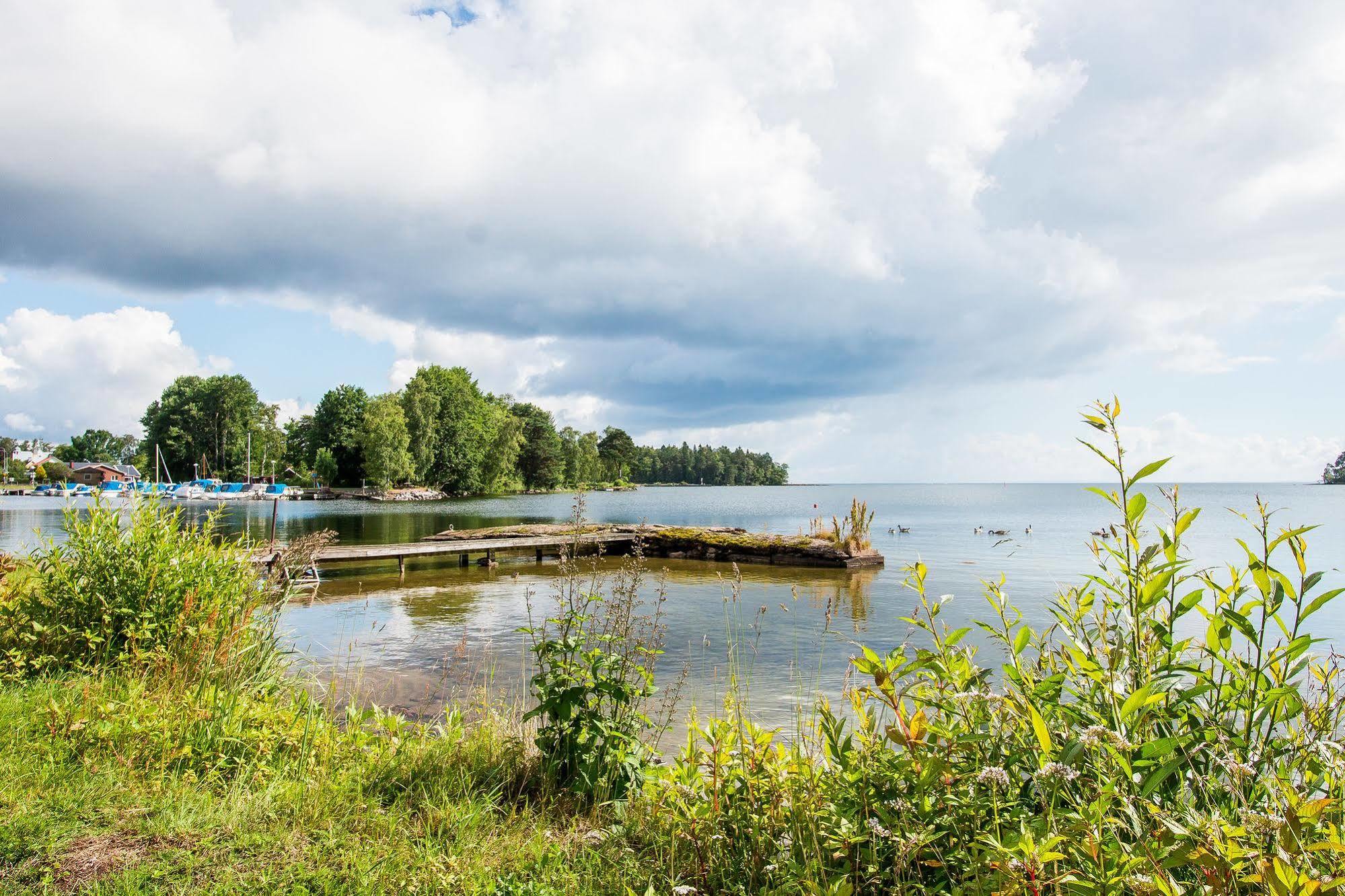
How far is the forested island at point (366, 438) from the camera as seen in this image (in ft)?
253

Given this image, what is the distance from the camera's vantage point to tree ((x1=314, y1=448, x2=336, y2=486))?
275 ft

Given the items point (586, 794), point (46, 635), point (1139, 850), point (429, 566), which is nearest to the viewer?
point (1139, 850)

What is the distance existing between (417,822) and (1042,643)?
297cm

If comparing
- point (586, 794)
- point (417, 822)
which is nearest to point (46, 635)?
point (417, 822)

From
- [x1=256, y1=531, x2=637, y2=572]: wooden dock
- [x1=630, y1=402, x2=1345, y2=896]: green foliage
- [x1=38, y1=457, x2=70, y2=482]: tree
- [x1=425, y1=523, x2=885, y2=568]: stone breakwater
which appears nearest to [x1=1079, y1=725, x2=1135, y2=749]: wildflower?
[x1=630, y1=402, x2=1345, y2=896]: green foliage

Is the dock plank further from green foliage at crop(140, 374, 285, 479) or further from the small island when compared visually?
green foliage at crop(140, 374, 285, 479)

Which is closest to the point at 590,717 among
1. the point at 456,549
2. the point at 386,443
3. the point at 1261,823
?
the point at 1261,823

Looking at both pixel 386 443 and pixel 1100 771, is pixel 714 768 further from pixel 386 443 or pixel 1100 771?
pixel 386 443

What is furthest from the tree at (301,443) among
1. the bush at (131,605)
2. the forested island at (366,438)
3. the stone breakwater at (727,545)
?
the bush at (131,605)

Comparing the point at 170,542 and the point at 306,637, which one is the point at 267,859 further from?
the point at 306,637

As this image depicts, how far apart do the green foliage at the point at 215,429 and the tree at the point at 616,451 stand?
212 feet

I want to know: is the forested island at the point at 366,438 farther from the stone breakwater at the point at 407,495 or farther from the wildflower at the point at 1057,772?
the wildflower at the point at 1057,772

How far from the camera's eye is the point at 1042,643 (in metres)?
2.92

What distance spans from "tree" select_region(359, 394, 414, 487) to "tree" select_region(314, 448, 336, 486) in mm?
11727
